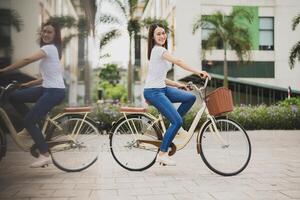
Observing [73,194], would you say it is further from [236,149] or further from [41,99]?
[236,149]

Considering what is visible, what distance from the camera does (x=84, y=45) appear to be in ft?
1.59

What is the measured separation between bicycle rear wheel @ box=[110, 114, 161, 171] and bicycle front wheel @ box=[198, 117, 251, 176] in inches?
11.5

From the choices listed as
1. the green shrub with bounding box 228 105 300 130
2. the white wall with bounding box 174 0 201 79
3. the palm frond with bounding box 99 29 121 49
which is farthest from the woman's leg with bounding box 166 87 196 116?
the white wall with bounding box 174 0 201 79

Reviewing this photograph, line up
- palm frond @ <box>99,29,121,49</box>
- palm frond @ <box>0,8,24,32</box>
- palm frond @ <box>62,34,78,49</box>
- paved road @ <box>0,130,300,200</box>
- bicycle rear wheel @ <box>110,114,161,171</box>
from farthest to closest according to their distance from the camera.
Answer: bicycle rear wheel @ <box>110,114,161,171</box>
palm frond @ <box>99,29,121,49</box>
paved road @ <box>0,130,300,200</box>
palm frond @ <box>62,34,78,49</box>
palm frond @ <box>0,8,24,32</box>

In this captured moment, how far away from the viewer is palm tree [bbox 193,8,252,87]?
13266mm

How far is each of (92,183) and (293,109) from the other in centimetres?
700

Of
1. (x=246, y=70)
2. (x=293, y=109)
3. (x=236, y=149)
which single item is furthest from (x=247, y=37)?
(x=236, y=149)

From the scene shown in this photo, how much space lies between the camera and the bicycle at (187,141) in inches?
107

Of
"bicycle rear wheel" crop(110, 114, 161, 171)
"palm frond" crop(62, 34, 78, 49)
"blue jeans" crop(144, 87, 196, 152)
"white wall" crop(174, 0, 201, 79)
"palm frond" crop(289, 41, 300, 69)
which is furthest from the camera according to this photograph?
"white wall" crop(174, 0, 201, 79)

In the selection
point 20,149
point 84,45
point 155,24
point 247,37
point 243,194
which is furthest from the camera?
point 247,37

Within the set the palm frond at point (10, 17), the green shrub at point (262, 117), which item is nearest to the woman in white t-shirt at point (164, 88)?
the palm frond at point (10, 17)

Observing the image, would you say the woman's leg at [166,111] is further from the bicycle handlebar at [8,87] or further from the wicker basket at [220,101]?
the bicycle handlebar at [8,87]

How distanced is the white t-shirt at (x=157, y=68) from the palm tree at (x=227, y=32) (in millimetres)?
10657

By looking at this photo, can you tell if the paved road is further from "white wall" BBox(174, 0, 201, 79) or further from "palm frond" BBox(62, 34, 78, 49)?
"white wall" BBox(174, 0, 201, 79)
